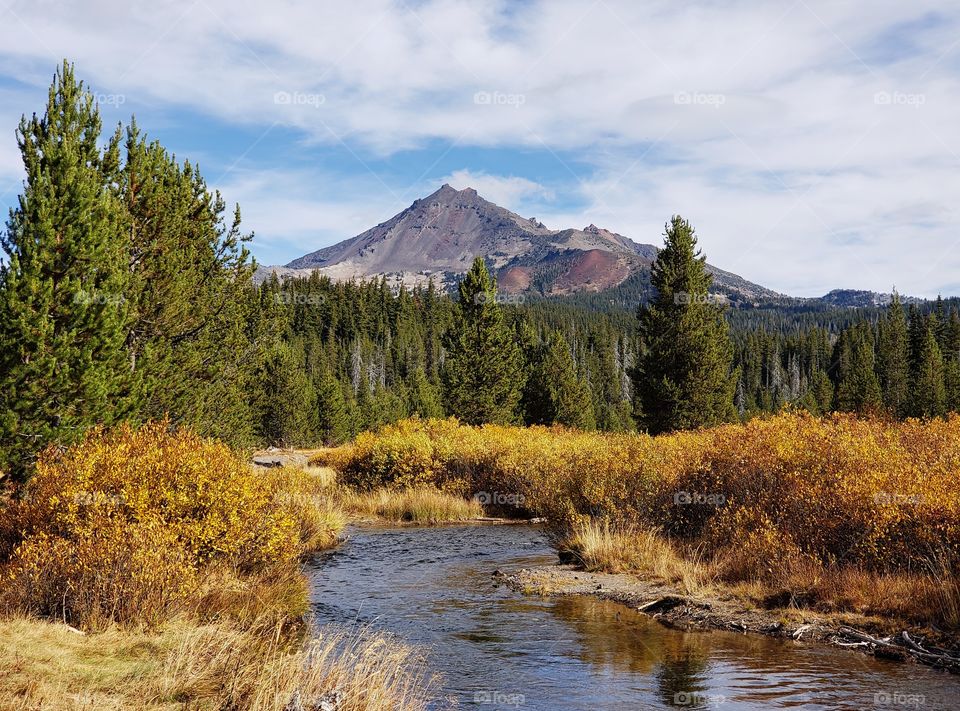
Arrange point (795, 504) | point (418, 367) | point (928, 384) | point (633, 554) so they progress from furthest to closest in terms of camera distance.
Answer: point (418, 367) < point (928, 384) < point (633, 554) < point (795, 504)

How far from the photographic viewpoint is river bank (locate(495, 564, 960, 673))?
11180 millimetres

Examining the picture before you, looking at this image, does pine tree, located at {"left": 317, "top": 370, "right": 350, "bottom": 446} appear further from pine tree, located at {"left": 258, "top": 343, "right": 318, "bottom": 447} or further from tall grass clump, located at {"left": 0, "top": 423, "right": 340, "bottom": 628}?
tall grass clump, located at {"left": 0, "top": 423, "right": 340, "bottom": 628}

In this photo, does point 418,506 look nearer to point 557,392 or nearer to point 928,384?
point 557,392

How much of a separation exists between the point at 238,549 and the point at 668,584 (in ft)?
30.1

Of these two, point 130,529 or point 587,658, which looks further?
point 587,658

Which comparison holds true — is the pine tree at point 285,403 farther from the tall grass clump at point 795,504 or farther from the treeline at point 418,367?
the tall grass clump at point 795,504

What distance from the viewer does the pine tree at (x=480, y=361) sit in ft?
165

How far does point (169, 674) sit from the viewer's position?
339 inches


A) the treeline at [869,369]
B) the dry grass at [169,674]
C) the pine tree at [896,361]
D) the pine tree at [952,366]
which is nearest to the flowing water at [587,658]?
the dry grass at [169,674]

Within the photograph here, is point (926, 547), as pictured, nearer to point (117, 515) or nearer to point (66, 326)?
point (117, 515)

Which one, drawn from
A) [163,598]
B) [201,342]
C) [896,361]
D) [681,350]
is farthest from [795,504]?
[896,361]

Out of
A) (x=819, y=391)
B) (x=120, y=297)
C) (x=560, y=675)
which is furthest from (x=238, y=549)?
(x=819, y=391)

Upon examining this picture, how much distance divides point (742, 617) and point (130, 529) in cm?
1076

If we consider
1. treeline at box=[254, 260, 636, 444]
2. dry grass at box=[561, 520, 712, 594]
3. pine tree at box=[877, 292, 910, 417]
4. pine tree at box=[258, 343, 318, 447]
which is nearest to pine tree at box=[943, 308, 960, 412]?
pine tree at box=[877, 292, 910, 417]
